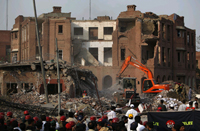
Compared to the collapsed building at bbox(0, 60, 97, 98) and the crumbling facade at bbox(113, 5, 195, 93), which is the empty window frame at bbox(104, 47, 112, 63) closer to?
the crumbling facade at bbox(113, 5, 195, 93)

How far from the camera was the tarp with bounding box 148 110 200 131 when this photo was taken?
9.64 metres

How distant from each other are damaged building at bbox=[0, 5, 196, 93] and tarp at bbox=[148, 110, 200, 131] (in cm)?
2848

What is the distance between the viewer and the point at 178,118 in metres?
9.75

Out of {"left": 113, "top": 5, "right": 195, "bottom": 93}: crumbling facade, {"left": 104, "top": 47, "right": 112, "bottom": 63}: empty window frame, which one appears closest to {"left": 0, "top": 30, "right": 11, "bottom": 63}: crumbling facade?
{"left": 104, "top": 47, "right": 112, "bottom": 63}: empty window frame

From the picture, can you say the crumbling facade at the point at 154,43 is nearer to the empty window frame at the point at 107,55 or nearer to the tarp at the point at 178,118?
the empty window frame at the point at 107,55

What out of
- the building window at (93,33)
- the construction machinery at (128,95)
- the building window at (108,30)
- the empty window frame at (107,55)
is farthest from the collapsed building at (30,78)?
the building window at (108,30)

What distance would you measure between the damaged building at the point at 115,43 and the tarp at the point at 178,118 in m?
28.5

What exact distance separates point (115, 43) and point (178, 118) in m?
31.8

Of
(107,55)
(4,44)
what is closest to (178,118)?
(107,55)

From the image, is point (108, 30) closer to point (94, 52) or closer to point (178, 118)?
point (94, 52)

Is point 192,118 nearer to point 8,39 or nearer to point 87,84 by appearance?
point 87,84

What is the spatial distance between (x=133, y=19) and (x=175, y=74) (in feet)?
37.1

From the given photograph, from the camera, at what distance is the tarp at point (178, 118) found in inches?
380

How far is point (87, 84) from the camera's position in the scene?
28547 millimetres
